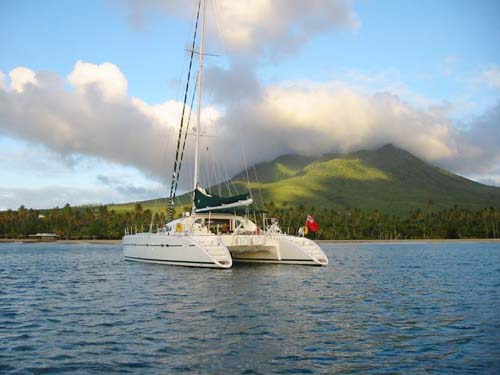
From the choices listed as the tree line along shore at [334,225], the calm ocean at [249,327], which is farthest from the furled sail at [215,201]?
the tree line along shore at [334,225]

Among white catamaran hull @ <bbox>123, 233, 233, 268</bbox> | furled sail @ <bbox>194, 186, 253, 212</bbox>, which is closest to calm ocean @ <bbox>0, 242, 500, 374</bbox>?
white catamaran hull @ <bbox>123, 233, 233, 268</bbox>

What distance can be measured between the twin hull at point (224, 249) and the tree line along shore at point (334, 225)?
7937 cm

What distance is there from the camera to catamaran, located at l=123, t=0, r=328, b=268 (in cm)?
2681

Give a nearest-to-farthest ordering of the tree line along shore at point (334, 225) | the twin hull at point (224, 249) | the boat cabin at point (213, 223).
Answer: the twin hull at point (224, 249)
the boat cabin at point (213, 223)
the tree line along shore at point (334, 225)

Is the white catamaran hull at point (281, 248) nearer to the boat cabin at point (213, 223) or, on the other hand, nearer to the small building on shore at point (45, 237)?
the boat cabin at point (213, 223)

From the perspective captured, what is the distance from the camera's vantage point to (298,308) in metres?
15.4

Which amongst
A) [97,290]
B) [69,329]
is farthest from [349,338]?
[97,290]

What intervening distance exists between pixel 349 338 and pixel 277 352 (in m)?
2.02

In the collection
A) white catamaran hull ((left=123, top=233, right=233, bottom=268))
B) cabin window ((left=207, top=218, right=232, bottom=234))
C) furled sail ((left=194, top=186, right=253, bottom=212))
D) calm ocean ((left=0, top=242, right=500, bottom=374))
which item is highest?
furled sail ((left=194, top=186, right=253, bottom=212))

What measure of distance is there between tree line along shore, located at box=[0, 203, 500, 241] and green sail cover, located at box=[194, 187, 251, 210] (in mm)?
79660

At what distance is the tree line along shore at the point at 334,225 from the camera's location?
385 ft

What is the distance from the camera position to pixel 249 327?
495 inches

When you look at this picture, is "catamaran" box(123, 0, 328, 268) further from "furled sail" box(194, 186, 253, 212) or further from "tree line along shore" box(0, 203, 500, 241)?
"tree line along shore" box(0, 203, 500, 241)

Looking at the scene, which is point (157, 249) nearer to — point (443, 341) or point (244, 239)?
point (244, 239)
